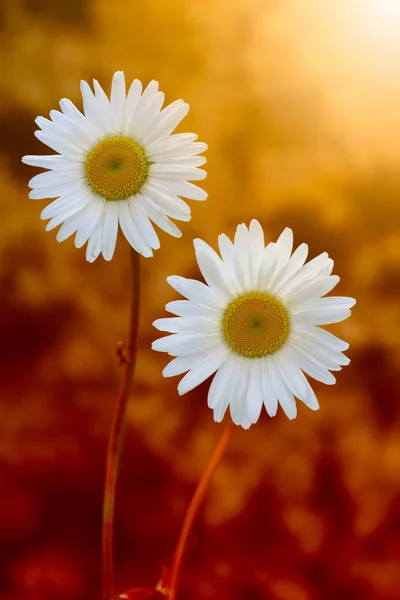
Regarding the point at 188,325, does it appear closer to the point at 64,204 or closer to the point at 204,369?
the point at 204,369

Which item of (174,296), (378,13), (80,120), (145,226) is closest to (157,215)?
(145,226)

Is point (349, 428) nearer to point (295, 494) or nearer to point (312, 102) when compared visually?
point (295, 494)

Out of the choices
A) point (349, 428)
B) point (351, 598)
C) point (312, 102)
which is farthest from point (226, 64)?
point (351, 598)

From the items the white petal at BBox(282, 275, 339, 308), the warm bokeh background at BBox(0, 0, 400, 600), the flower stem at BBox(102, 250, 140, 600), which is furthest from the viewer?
the warm bokeh background at BBox(0, 0, 400, 600)

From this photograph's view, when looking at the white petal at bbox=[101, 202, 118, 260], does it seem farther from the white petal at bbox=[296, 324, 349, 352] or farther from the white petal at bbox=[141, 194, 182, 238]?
the white petal at bbox=[296, 324, 349, 352]

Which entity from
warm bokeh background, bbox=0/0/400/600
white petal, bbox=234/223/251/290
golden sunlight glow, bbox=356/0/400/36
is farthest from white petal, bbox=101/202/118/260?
golden sunlight glow, bbox=356/0/400/36

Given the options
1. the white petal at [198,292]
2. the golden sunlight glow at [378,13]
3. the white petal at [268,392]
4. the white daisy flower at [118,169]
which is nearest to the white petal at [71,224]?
the white daisy flower at [118,169]
